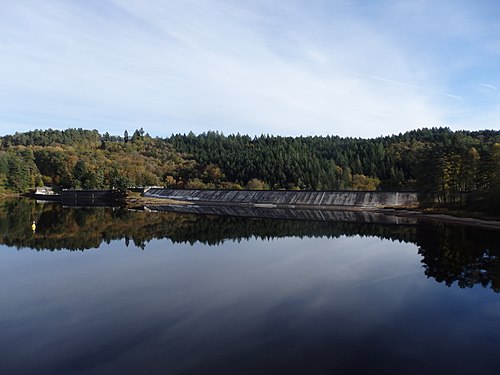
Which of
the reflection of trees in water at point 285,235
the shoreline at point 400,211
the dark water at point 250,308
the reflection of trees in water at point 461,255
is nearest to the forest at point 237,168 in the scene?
the shoreline at point 400,211

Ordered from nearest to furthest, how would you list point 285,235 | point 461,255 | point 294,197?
1. point 461,255
2. point 285,235
3. point 294,197

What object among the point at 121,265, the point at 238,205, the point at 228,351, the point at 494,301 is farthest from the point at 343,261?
the point at 238,205

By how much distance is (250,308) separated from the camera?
17.1 metres

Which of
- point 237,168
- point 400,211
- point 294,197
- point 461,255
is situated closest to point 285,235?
point 461,255

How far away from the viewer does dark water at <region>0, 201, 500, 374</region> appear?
477 inches

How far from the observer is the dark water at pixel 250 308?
1212 cm

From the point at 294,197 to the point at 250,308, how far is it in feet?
208

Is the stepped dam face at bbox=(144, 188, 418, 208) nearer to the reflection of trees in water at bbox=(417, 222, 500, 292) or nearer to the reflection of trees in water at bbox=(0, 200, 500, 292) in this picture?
Result: the reflection of trees in water at bbox=(0, 200, 500, 292)

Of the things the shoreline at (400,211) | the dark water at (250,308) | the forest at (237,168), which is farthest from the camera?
the forest at (237,168)

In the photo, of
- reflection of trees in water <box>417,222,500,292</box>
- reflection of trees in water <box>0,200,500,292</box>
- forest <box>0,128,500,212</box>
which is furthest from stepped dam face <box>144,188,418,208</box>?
reflection of trees in water <box>417,222,500,292</box>

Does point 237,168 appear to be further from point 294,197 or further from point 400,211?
point 400,211

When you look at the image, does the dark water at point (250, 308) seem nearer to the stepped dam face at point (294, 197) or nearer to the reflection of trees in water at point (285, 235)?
the reflection of trees in water at point (285, 235)

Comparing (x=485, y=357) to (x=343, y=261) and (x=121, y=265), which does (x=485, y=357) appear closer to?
(x=343, y=261)

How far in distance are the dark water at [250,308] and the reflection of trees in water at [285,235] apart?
0.29 meters
